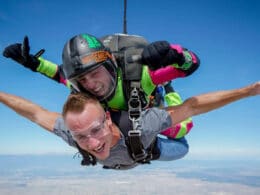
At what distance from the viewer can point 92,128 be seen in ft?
9.30

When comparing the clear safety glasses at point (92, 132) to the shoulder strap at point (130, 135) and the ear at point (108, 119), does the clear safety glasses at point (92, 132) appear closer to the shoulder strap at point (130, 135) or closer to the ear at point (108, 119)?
the ear at point (108, 119)

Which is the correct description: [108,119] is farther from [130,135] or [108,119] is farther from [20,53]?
[20,53]

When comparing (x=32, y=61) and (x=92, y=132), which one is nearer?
(x=92, y=132)

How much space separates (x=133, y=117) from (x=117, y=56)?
1.93ft

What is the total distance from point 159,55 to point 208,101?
669 mm

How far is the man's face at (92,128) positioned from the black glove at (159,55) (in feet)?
2.04

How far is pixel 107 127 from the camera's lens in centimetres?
289

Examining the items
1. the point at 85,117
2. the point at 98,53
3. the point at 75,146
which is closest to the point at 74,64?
the point at 98,53

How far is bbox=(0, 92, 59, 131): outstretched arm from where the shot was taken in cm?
324

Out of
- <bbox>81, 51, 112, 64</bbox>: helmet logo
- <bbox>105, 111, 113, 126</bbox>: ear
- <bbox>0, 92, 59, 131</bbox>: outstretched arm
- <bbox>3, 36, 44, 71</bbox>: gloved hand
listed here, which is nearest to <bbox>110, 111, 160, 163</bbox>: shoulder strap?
<bbox>105, 111, 113, 126</bbox>: ear

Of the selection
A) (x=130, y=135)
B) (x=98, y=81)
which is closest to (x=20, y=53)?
(x=98, y=81)

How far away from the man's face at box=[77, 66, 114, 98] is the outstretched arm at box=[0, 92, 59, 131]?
67cm

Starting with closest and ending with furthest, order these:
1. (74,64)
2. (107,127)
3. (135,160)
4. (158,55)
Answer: (158,55)
(74,64)
(107,127)
(135,160)

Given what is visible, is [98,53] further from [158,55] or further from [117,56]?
[158,55]
